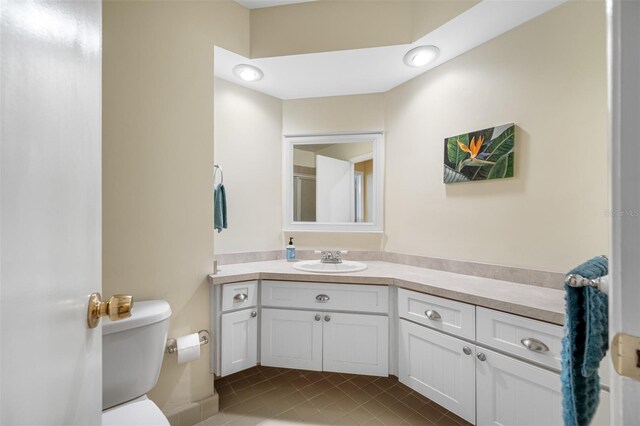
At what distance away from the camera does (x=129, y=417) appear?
1119 millimetres

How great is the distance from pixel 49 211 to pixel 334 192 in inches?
84.3

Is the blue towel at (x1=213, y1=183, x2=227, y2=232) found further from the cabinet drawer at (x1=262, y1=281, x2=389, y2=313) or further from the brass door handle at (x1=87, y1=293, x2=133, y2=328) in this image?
the brass door handle at (x1=87, y1=293, x2=133, y2=328)

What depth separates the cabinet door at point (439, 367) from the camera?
4.86ft

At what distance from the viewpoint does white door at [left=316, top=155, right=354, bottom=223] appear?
250 cm

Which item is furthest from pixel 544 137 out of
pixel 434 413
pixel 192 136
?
pixel 192 136

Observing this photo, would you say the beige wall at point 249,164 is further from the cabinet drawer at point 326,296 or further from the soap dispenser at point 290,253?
the cabinet drawer at point 326,296

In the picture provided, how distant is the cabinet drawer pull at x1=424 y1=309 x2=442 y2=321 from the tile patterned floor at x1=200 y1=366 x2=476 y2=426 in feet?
1.99

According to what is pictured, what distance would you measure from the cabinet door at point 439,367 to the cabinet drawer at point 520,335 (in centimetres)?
14

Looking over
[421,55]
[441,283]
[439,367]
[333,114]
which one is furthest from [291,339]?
[421,55]

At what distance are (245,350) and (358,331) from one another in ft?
2.42

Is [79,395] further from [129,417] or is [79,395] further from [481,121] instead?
[481,121]

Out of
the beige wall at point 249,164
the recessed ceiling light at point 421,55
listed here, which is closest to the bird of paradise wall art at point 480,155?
the recessed ceiling light at point 421,55

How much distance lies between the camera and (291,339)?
6.33 feet

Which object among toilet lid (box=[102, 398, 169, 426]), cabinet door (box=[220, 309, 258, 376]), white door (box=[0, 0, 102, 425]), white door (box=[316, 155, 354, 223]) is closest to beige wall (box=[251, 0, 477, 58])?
white door (box=[316, 155, 354, 223])
